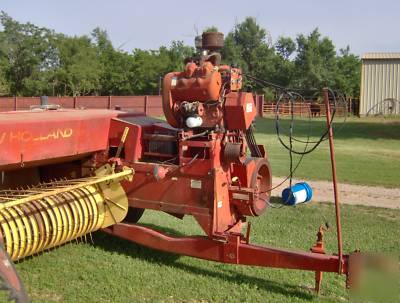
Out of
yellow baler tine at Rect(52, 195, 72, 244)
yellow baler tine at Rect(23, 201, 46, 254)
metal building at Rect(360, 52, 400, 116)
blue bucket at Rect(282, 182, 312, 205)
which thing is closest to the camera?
yellow baler tine at Rect(23, 201, 46, 254)

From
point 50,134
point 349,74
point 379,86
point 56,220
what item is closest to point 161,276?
point 56,220

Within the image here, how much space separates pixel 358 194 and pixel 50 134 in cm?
660

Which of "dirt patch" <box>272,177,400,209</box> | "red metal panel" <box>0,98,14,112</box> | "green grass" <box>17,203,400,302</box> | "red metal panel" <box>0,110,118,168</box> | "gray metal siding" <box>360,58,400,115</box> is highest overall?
"gray metal siding" <box>360,58,400,115</box>

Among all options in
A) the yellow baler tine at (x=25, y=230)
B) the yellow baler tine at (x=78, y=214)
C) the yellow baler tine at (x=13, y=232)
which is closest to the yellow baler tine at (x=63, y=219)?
the yellow baler tine at (x=78, y=214)

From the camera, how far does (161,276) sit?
5.16 metres

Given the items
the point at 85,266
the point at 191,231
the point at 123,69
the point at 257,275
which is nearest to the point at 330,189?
the point at 191,231

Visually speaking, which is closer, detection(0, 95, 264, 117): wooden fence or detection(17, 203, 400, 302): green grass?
detection(17, 203, 400, 302): green grass

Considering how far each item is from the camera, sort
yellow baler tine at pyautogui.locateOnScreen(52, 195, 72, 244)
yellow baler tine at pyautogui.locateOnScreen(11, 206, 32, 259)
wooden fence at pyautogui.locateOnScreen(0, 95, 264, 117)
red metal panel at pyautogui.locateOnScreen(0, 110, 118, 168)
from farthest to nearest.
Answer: wooden fence at pyautogui.locateOnScreen(0, 95, 264, 117)
yellow baler tine at pyautogui.locateOnScreen(52, 195, 72, 244)
yellow baler tine at pyautogui.locateOnScreen(11, 206, 32, 259)
red metal panel at pyautogui.locateOnScreen(0, 110, 118, 168)

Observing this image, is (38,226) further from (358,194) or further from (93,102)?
(93,102)

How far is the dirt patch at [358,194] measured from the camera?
9.24m

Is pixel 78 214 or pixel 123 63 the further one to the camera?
pixel 123 63

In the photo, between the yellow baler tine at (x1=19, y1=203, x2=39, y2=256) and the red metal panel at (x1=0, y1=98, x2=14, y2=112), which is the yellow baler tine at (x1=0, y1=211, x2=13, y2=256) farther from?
the red metal panel at (x1=0, y1=98, x2=14, y2=112)

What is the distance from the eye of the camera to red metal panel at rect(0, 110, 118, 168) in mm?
4594

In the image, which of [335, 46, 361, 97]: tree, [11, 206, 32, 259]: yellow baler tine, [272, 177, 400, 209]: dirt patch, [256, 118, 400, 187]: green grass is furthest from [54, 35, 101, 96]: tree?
[11, 206, 32, 259]: yellow baler tine
